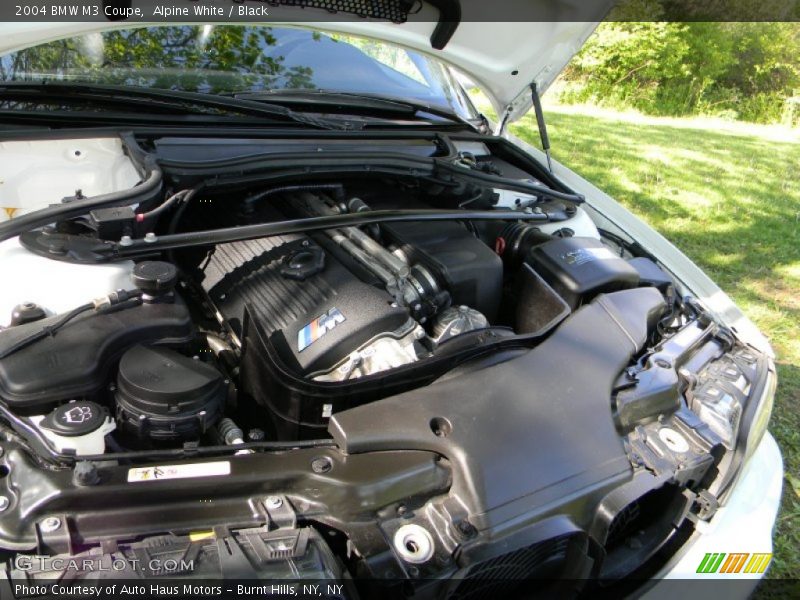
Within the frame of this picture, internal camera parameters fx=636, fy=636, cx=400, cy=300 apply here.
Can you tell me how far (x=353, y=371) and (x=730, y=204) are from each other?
5893 mm

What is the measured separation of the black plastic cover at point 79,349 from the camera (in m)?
1.24

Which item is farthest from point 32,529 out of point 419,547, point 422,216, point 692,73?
point 692,73

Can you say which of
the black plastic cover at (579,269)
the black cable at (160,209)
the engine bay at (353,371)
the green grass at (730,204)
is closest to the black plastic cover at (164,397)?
the engine bay at (353,371)

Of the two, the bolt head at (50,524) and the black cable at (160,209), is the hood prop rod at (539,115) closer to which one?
the black cable at (160,209)

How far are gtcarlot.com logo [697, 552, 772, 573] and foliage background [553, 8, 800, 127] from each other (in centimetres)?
1133

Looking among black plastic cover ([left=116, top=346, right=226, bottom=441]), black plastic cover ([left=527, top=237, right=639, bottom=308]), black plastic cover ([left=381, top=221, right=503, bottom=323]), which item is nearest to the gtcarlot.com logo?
black plastic cover ([left=527, top=237, right=639, bottom=308])

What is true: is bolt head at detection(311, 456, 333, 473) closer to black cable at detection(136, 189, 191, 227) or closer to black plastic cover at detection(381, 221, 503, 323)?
Result: black plastic cover at detection(381, 221, 503, 323)

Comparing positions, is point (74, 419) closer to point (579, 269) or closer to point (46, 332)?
point (46, 332)

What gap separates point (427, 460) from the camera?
4.08 feet

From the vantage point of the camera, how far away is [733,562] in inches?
60.6

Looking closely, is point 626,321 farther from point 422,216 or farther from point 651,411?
point 422,216

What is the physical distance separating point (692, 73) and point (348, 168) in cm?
1316

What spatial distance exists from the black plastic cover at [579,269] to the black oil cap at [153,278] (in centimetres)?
106

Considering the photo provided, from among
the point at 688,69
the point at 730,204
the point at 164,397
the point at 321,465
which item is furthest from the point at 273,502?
the point at 688,69
